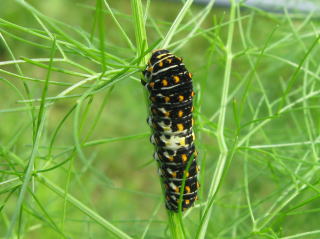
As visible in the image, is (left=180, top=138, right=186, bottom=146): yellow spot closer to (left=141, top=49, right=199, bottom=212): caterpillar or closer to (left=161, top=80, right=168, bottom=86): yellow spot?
(left=141, top=49, right=199, bottom=212): caterpillar

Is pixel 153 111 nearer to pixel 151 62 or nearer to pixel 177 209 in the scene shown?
pixel 151 62

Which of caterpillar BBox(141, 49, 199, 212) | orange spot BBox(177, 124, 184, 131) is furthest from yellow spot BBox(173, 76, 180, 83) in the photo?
orange spot BBox(177, 124, 184, 131)

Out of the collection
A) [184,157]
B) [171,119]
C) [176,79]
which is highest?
[176,79]

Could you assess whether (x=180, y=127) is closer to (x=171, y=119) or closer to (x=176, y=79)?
(x=171, y=119)

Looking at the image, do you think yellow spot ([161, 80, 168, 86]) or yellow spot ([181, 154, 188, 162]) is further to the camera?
yellow spot ([181, 154, 188, 162])

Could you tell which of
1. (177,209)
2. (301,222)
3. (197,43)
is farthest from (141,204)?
(177,209)

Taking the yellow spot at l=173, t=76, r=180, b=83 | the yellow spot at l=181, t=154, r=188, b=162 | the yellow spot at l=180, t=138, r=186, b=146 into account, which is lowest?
the yellow spot at l=181, t=154, r=188, b=162

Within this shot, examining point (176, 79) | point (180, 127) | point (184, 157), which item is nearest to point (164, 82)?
point (176, 79)

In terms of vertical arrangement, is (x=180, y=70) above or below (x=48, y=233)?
above
